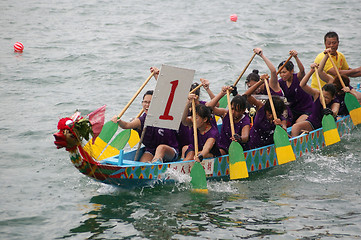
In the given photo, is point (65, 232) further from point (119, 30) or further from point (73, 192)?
point (119, 30)

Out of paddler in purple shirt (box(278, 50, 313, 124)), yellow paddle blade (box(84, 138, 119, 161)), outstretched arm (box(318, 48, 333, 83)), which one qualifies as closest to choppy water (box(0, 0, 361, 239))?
yellow paddle blade (box(84, 138, 119, 161))

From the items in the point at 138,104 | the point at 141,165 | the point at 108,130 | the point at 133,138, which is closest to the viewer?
the point at 141,165

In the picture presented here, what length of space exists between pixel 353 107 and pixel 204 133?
324cm

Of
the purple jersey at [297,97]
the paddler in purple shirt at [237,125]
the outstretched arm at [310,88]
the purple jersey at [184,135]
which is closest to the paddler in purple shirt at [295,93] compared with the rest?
the purple jersey at [297,97]

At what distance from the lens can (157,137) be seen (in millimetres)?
7910

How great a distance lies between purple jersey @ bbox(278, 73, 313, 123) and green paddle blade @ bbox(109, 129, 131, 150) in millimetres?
3247

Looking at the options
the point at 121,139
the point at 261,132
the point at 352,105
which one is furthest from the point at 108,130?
the point at 352,105

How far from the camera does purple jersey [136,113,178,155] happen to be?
25.9 feet

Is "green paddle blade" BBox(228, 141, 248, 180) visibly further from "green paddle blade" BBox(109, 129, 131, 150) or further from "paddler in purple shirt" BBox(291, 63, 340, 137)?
"paddler in purple shirt" BBox(291, 63, 340, 137)

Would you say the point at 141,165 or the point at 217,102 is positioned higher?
the point at 217,102

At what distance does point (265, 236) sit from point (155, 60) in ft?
34.2

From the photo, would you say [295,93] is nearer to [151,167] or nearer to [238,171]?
[238,171]

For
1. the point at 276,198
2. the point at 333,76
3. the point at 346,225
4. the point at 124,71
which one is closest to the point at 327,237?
the point at 346,225

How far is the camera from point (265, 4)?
74.8 feet
